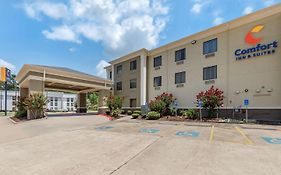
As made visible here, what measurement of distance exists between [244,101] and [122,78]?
2046 centimetres

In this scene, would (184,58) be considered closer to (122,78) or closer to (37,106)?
(122,78)

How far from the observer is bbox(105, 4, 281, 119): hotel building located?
57.0 feet

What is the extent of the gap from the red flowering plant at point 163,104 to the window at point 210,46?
7294mm

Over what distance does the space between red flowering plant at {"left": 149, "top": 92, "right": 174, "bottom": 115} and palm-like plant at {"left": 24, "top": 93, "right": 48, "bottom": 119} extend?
515 inches

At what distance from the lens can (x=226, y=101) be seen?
1995 centimetres

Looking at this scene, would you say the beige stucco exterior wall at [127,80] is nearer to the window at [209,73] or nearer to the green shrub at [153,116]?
the green shrub at [153,116]

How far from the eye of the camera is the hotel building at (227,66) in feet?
57.0

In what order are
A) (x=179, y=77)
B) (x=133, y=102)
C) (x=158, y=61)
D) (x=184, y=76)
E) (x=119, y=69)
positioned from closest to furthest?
(x=184, y=76) < (x=179, y=77) < (x=158, y=61) < (x=133, y=102) < (x=119, y=69)

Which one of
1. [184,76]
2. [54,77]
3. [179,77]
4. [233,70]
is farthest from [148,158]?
[179,77]

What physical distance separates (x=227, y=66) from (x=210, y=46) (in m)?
3.51

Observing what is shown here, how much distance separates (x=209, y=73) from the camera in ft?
71.9

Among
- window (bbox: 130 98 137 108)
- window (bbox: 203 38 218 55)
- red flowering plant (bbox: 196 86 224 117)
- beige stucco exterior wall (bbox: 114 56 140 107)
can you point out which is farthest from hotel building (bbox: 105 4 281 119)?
red flowering plant (bbox: 196 86 224 117)

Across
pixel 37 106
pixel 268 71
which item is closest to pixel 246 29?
pixel 268 71

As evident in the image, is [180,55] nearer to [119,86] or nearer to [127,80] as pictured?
[127,80]
